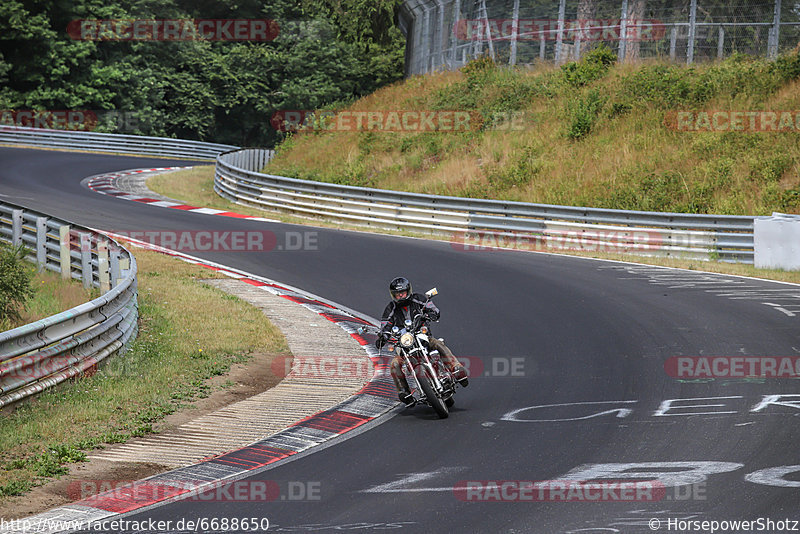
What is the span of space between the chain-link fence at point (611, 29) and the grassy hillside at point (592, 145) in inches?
23.1

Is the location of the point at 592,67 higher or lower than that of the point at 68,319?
higher

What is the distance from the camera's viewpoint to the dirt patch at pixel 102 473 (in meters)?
7.60

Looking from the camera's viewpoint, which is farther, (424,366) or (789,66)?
(789,66)

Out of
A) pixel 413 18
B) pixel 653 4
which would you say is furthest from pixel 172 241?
pixel 413 18

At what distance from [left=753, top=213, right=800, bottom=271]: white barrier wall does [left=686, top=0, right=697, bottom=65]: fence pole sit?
11.8 meters

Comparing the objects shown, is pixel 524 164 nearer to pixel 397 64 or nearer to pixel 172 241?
pixel 172 241

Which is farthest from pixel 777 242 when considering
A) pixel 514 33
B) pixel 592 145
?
pixel 514 33

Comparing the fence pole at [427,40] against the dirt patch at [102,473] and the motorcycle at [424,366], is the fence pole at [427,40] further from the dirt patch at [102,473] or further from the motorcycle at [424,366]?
the motorcycle at [424,366]

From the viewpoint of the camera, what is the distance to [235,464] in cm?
873

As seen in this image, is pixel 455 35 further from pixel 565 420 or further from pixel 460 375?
pixel 565 420

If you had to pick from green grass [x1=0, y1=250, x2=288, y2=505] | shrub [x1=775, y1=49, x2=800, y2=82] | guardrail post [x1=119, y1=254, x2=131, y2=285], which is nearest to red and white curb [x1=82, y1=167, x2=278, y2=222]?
green grass [x1=0, y1=250, x2=288, y2=505]

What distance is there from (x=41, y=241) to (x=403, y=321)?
9.44 m

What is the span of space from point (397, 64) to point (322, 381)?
51994 millimetres

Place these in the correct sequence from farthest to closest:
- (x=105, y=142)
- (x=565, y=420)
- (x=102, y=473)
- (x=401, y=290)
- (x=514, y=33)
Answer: (x=105, y=142), (x=514, y=33), (x=401, y=290), (x=565, y=420), (x=102, y=473)
